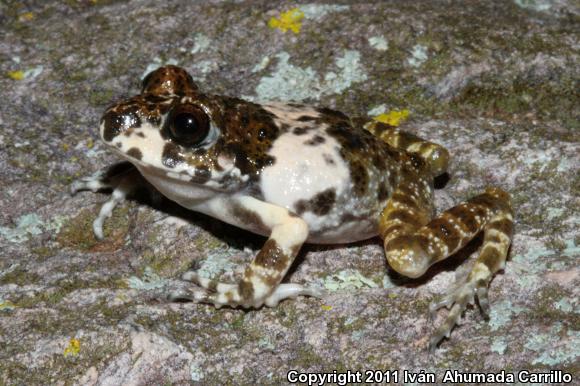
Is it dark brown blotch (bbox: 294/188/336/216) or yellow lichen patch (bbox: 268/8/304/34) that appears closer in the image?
dark brown blotch (bbox: 294/188/336/216)

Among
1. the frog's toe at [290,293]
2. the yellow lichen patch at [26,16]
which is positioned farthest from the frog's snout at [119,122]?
the yellow lichen patch at [26,16]

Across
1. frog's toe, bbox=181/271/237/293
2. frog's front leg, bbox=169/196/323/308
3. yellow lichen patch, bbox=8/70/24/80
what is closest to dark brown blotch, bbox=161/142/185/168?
frog's front leg, bbox=169/196/323/308

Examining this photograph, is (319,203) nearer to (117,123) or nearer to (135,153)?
(135,153)

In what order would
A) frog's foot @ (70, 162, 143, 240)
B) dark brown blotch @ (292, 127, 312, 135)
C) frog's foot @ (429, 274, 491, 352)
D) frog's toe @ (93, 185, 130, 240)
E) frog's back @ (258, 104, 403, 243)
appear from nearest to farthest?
frog's foot @ (429, 274, 491, 352) < frog's back @ (258, 104, 403, 243) < dark brown blotch @ (292, 127, 312, 135) < frog's toe @ (93, 185, 130, 240) < frog's foot @ (70, 162, 143, 240)

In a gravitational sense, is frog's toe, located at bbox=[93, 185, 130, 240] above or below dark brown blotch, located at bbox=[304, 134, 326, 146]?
below

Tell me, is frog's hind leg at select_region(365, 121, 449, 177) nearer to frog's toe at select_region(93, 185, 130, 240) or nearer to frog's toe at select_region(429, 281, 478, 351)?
frog's toe at select_region(429, 281, 478, 351)

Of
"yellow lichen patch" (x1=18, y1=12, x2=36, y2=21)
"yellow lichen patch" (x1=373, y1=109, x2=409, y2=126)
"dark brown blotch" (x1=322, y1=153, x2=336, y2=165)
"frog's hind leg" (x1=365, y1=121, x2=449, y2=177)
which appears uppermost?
"dark brown blotch" (x1=322, y1=153, x2=336, y2=165)

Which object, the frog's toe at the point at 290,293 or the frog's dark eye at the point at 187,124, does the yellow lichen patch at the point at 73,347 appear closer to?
the frog's toe at the point at 290,293
